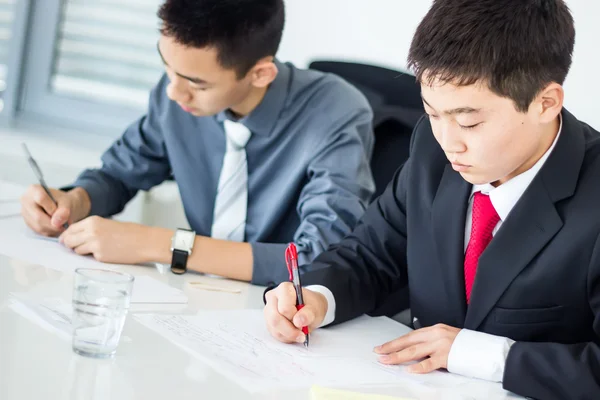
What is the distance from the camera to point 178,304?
1371mm

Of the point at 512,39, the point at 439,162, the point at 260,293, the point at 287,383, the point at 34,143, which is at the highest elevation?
the point at 512,39

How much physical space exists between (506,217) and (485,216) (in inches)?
2.2

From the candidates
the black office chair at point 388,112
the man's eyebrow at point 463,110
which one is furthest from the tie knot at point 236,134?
the man's eyebrow at point 463,110

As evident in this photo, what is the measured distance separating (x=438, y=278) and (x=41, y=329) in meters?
0.68

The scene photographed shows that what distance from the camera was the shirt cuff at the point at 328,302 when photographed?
1362 millimetres

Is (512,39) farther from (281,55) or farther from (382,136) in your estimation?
(281,55)

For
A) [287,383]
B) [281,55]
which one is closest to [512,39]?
[287,383]

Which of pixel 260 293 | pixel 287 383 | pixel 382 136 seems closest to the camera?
pixel 287 383

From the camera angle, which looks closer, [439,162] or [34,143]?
[439,162]

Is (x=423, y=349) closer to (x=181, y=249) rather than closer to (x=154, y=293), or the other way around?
(x=154, y=293)

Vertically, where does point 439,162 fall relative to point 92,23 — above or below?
above

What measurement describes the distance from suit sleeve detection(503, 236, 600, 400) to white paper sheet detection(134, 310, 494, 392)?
0.08 m

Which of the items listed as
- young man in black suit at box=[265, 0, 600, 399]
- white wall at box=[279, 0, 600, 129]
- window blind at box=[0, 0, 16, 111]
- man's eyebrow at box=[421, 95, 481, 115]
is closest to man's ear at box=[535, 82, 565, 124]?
young man in black suit at box=[265, 0, 600, 399]

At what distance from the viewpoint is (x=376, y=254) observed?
1.58 m
